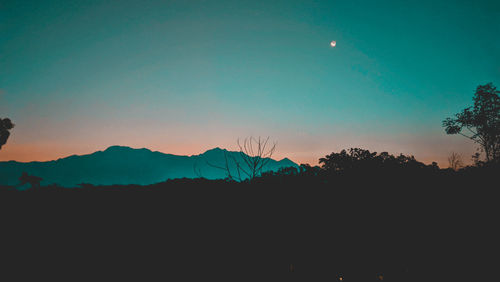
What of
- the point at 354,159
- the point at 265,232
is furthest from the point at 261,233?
the point at 354,159

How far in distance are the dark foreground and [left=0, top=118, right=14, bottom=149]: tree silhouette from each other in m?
22.0

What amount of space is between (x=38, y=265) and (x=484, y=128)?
39222 millimetres

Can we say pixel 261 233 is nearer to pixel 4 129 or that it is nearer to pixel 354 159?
pixel 354 159

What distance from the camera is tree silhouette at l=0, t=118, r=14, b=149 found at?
19.8 m

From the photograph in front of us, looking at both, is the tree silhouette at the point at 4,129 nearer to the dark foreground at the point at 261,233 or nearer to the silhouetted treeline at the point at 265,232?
the silhouetted treeline at the point at 265,232

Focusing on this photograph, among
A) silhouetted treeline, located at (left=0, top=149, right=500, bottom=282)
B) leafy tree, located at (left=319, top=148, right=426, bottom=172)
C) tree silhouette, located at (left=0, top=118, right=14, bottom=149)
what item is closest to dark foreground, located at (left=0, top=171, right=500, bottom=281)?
silhouetted treeline, located at (left=0, top=149, right=500, bottom=282)

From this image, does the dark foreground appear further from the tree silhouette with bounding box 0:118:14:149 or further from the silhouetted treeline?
the tree silhouette with bounding box 0:118:14:149

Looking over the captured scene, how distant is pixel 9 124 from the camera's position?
66.3 ft

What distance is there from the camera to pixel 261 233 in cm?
526

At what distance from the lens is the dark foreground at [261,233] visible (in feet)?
13.1

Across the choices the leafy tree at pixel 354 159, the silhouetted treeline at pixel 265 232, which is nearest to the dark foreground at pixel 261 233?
the silhouetted treeline at pixel 265 232

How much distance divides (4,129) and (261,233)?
96.7ft

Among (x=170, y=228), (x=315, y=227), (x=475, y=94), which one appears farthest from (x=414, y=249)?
(x=475, y=94)

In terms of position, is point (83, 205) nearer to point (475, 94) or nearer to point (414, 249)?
point (414, 249)
